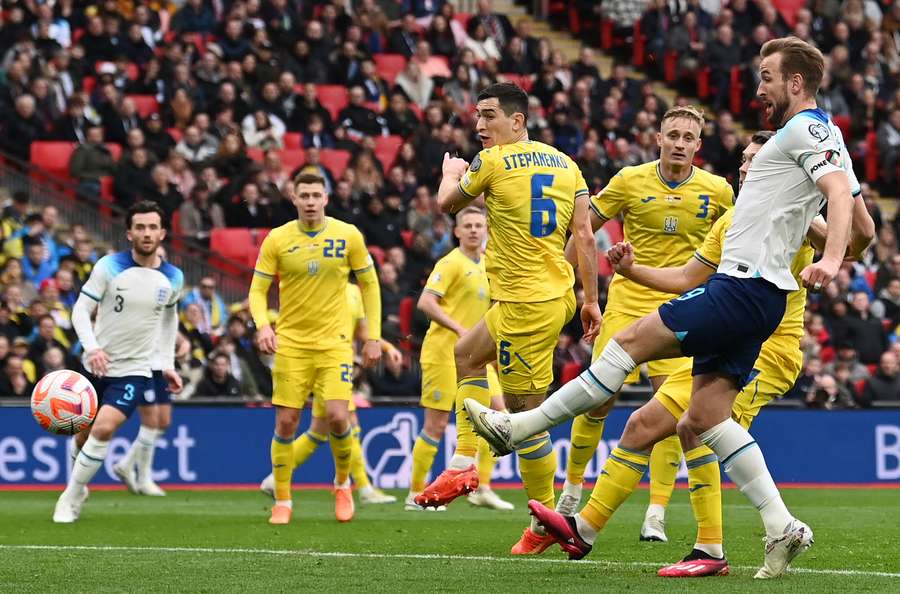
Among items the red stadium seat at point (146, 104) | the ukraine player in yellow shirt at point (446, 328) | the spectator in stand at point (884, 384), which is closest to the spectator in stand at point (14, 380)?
the ukraine player in yellow shirt at point (446, 328)

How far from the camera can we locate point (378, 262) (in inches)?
812

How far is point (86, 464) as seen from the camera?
12508mm

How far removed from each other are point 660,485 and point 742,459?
9.76ft

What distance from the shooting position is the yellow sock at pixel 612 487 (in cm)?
825

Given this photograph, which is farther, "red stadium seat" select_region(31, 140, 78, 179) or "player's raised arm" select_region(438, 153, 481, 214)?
"red stadium seat" select_region(31, 140, 78, 179)

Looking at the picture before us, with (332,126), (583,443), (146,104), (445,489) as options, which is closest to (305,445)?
(583,443)

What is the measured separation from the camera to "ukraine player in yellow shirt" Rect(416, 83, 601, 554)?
930 centimetres

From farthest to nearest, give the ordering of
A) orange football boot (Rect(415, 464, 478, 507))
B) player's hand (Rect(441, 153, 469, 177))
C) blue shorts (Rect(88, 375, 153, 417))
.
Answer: blue shorts (Rect(88, 375, 153, 417))
orange football boot (Rect(415, 464, 478, 507))
player's hand (Rect(441, 153, 469, 177))

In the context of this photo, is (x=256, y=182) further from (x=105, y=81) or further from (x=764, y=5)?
(x=764, y=5)

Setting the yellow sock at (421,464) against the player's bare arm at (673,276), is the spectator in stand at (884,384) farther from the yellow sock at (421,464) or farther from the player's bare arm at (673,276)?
the player's bare arm at (673,276)

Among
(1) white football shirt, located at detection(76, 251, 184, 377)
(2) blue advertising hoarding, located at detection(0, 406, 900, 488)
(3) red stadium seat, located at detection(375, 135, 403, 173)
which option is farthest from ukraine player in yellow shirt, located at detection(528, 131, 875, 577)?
(3) red stadium seat, located at detection(375, 135, 403, 173)

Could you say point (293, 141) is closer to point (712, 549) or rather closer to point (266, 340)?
point (266, 340)

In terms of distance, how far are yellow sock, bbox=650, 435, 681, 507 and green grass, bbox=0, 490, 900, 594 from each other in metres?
0.30

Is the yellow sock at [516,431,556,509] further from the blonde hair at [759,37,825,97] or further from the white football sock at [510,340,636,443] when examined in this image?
the blonde hair at [759,37,825,97]
